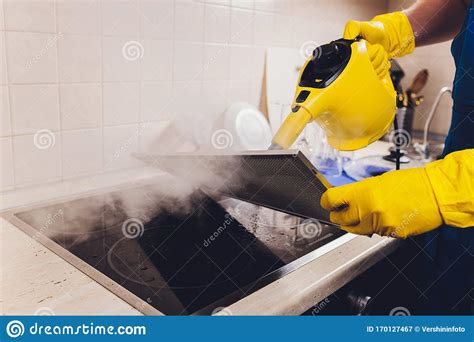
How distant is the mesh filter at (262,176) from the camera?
820 mm

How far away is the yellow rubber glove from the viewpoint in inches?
31.8

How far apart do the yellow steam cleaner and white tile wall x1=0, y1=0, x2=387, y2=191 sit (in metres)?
0.60

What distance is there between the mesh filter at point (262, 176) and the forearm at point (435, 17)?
0.64 meters

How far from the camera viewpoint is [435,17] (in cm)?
124

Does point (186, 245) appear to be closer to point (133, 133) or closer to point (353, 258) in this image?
point (353, 258)

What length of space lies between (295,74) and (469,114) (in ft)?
3.12

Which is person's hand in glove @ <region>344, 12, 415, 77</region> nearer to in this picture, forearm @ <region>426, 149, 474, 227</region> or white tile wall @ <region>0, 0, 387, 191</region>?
forearm @ <region>426, 149, 474, 227</region>

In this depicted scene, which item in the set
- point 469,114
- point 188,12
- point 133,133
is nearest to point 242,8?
point 188,12

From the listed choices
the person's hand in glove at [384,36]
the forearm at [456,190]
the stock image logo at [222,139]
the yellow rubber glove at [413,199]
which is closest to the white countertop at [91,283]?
the yellow rubber glove at [413,199]

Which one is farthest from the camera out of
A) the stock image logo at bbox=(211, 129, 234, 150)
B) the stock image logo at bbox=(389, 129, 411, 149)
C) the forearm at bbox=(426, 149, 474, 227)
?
the stock image logo at bbox=(389, 129, 411, 149)

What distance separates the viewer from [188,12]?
147 cm

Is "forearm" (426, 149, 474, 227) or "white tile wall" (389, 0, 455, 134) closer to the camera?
"forearm" (426, 149, 474, 227)
